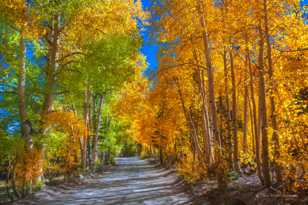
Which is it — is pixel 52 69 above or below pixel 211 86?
above

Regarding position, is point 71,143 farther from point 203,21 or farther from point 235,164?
point 203,21

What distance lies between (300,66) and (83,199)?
883cm

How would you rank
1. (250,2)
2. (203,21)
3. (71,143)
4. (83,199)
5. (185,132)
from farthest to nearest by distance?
(185,132) → (71,143) → (83,199) → (203,21) → (250,2)

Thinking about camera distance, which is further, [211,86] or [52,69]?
[52,69]

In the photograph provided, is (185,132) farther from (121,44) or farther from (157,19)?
(157,19)

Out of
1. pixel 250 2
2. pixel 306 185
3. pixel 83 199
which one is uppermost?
pixel 250 2

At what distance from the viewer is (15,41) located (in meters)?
13.5

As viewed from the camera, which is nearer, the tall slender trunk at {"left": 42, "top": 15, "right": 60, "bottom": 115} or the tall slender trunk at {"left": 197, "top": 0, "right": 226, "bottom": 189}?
the tall slender trunk at {"left": 197, "top": 0, "right": 226, "bottom": 189}

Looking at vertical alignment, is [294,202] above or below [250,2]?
below

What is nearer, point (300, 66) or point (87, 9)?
point (300, 66)

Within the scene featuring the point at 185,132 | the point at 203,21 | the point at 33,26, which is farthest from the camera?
the point at 185,132

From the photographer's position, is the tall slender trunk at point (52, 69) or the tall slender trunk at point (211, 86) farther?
the tall slender trunk at point (52, 69)

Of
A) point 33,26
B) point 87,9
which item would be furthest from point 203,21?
point 33,26

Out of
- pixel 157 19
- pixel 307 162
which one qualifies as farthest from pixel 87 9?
pixel 307 162
